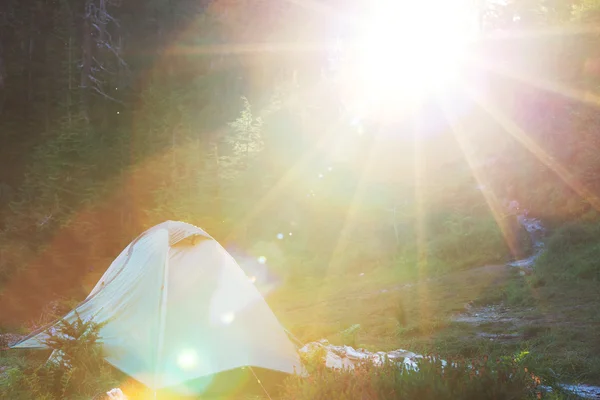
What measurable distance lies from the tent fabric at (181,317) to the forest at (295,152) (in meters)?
4.47

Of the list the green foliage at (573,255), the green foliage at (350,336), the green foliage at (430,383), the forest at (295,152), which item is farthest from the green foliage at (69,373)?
the green foliage at (573,255)

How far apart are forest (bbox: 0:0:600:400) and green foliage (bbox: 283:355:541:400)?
6452mm

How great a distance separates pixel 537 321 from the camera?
493 inches

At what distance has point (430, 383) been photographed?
582cm

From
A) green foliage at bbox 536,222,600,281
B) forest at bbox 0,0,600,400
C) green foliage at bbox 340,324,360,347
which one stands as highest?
forest at bbox 0,0,600,400

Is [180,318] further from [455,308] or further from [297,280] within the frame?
[297,280]

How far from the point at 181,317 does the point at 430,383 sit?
4513 millimetres

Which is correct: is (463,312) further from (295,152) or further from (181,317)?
(295,152)

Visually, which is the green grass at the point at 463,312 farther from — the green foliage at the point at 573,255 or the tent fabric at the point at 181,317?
the tent fabric at the point at 181,317

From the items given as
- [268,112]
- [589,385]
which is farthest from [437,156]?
[589,385]

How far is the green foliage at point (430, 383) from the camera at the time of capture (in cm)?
572

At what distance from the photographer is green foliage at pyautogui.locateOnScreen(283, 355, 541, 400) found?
5723 mm

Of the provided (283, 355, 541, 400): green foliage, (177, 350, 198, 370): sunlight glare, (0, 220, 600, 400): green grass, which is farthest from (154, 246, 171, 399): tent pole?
(283, 355, 541, 400): green foliage

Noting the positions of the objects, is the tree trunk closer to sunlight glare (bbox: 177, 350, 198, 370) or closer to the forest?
the forest
